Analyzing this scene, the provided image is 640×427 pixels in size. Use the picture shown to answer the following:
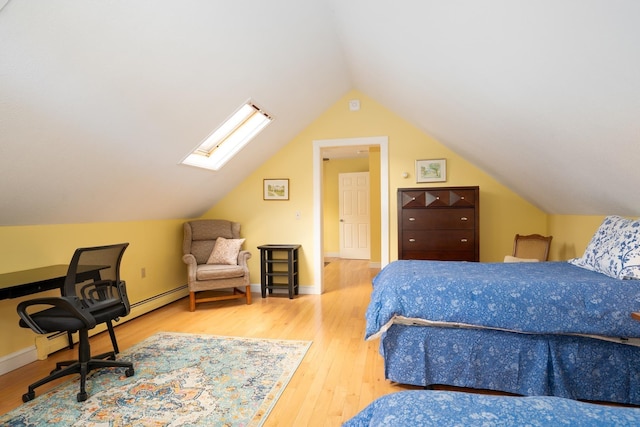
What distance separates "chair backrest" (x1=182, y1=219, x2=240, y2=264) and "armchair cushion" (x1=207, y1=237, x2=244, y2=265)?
5.1 inches

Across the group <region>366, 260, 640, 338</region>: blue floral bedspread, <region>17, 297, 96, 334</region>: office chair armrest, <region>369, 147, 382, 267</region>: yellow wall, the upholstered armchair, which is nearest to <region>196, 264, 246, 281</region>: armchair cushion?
the upholstered armchair

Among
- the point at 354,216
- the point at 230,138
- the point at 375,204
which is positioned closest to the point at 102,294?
the point at 230,138

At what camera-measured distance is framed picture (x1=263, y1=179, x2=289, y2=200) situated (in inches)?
191

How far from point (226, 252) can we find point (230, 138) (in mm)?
1483

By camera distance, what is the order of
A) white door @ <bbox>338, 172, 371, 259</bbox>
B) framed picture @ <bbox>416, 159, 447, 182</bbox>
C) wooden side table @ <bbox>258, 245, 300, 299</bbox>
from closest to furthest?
framed picture @ <bbox>416, 159, 447, 182</bbox>
wooden side table @ <bbox>258, 245, 300, 299</bbox>
white door @ <bbox>338, 172, 371, 259</bbox>

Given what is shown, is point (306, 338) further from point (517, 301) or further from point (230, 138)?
point (230, 138)

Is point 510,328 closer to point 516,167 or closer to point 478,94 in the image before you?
point 478,94

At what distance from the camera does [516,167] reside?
3.25 m

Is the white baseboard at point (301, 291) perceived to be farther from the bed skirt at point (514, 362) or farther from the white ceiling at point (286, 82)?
the bed skirt at point (514, 362)

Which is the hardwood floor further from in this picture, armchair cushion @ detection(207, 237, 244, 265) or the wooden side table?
armchair cushion @ detection(207, 237, 244, 265)

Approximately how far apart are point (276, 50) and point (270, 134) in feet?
4.72

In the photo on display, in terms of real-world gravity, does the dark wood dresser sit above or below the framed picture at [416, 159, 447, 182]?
below

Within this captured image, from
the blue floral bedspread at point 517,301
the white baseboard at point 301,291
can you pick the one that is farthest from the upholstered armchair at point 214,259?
the blue floral bedspread at point 517,301

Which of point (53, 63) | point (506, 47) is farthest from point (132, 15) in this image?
point (506, 47)
